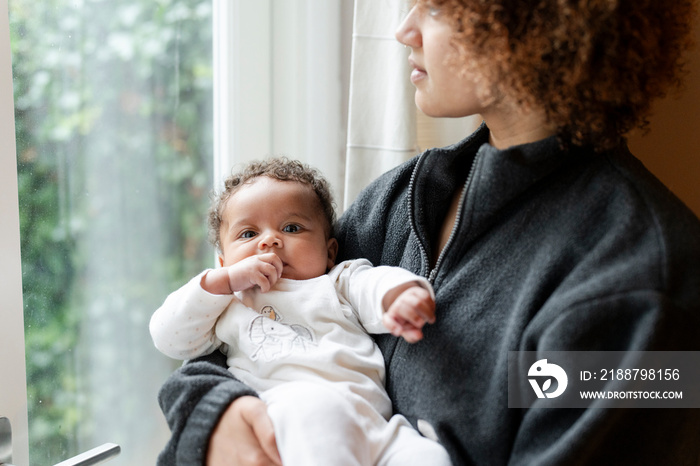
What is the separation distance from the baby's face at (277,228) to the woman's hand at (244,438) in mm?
323

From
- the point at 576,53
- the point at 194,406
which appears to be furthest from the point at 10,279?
the point at 576,53

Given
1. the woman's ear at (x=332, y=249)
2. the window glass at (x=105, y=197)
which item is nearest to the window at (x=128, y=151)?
the window glass at (x=105, y=197)

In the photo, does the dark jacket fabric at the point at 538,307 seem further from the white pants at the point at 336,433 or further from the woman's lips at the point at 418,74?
the woman's lips at the point at 418,74

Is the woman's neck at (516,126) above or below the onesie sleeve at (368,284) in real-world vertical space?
above

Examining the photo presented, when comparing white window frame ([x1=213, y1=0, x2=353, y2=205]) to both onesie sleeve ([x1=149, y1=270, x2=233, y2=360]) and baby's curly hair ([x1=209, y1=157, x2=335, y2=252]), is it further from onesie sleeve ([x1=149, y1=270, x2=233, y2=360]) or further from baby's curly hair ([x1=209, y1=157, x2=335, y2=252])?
onesie sleeve ([x1=149, y1=270, x2=233, y2=360])

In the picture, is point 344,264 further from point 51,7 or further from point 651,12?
point 51,7

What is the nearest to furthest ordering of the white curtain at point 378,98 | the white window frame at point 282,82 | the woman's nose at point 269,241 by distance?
the woman's nose at point 269,241, the white curtain at point 378,98, the white window frame at point 282,82

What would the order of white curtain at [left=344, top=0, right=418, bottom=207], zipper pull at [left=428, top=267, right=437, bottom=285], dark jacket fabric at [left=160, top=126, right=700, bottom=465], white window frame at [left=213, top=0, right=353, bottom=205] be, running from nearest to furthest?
dark jacket fabric at [left=160, top=126, right=700, bottom=465], zipper pull at [left=428, top=267, right=437, bottom=285], white curtain at [left=344, top=0, right=418, bottom=207], white window frame at [left=213, top=0, right=353, bottom=205]

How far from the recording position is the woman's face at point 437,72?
1043 mm

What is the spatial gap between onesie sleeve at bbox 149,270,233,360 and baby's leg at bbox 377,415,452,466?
14.7 inches

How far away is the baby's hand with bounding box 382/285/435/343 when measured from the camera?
0.98m

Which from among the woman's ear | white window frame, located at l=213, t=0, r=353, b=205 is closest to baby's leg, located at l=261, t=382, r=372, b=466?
the woman's ear

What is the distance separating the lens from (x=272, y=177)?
1314 mm

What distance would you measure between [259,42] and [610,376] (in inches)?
56.2
